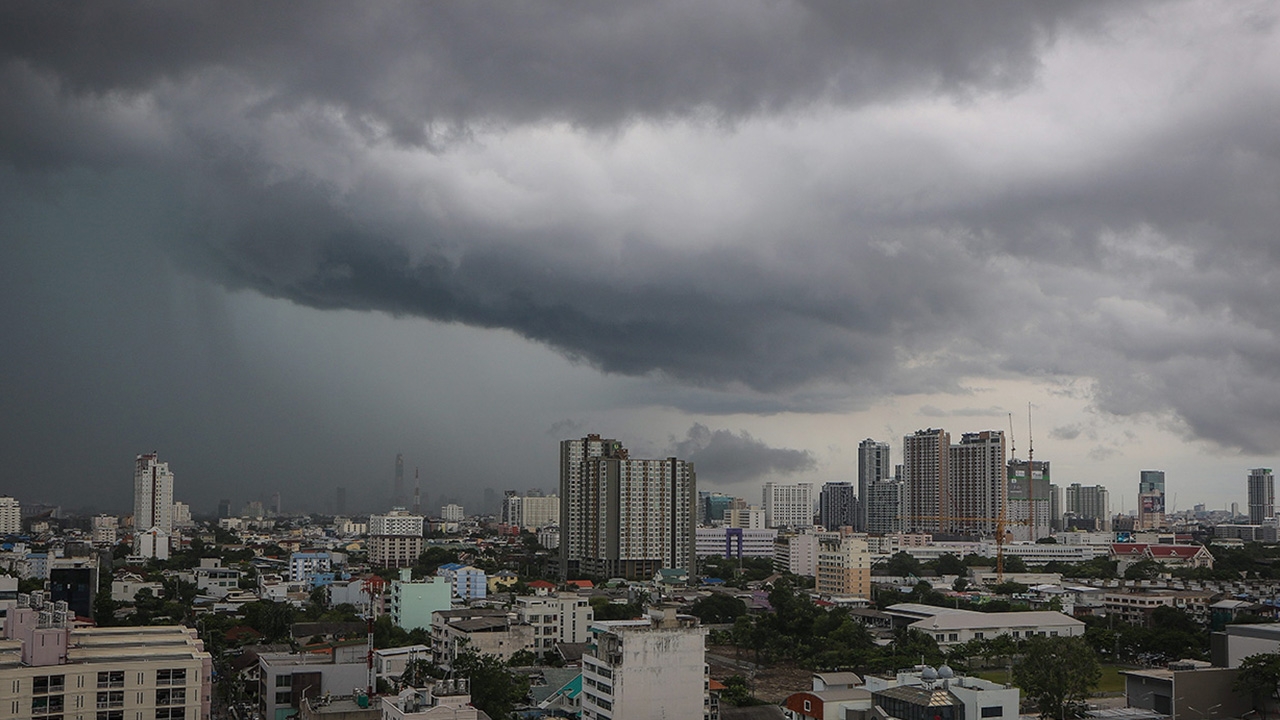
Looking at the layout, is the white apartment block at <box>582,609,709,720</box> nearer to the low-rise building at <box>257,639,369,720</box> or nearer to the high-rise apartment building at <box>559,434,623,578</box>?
the low-rise building at <box>257,639,369,720</box>

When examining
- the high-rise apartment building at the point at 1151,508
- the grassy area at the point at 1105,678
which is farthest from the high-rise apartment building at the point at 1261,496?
the grassy area at the point at 1105,678

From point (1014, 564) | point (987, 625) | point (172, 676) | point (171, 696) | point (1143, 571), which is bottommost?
point (1014, 564)

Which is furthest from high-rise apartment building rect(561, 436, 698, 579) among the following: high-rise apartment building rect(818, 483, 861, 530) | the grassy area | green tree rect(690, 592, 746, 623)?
high-rise apartment building rect(818, 483, 861, 530)

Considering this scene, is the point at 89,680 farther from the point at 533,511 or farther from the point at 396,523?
the point at 533,511

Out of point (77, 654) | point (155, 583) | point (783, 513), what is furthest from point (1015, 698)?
point (783, 513)

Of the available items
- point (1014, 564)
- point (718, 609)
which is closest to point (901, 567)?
point (1014, 564)

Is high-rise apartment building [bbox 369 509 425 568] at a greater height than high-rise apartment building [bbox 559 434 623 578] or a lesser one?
lesser
